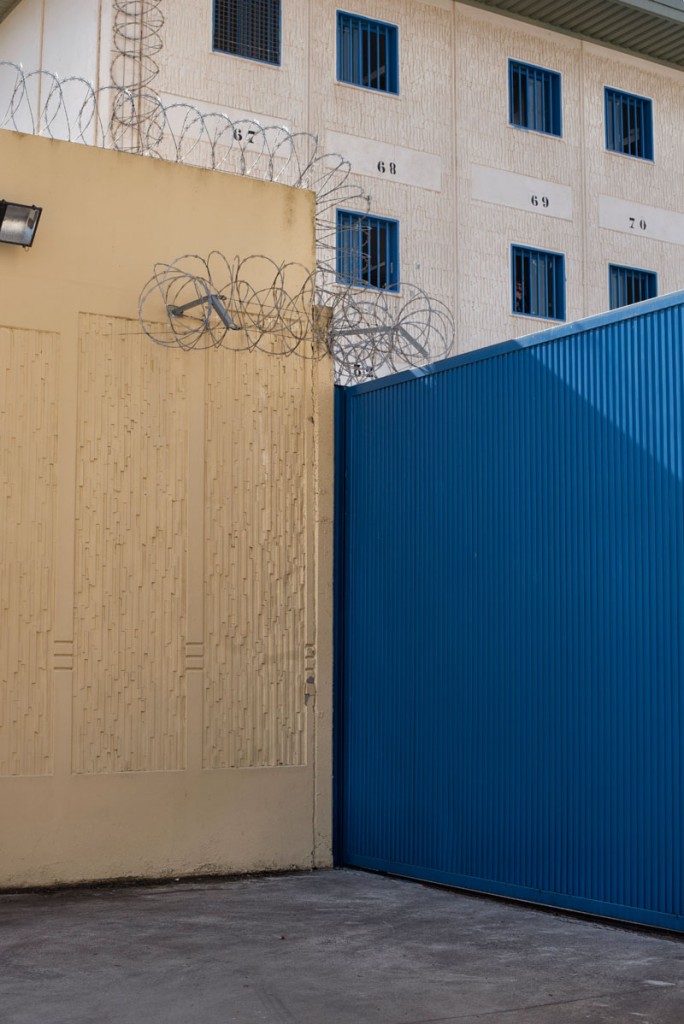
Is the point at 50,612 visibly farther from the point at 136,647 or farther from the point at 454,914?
the point at 454,914

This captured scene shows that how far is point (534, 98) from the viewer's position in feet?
71.8

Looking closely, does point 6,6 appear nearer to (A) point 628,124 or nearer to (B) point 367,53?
(B) point 367,53

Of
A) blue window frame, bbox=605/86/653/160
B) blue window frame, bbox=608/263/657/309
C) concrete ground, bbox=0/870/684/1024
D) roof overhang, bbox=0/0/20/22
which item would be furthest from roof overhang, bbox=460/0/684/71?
concrete ground, bbox=0/870/684/1024

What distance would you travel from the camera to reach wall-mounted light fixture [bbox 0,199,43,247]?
8.99 m

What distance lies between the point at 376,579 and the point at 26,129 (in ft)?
40.3

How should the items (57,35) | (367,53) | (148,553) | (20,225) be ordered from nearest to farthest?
(20,225) → (148,553) → (57,35) → (367,53)

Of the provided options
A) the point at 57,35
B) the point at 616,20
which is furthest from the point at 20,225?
the point at 616,20

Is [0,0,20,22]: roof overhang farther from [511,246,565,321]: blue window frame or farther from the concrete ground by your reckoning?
the concrete ground

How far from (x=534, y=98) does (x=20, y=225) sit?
1482 cm

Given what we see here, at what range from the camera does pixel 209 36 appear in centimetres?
1845

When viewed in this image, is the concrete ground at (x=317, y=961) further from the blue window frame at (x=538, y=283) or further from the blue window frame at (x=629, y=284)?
the blue window frame at (x=629, y=284)

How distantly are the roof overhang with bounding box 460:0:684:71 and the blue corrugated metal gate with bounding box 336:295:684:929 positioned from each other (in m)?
13.7

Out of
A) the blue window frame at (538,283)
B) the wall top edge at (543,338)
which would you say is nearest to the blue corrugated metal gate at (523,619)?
the wall top edge at (543,338)

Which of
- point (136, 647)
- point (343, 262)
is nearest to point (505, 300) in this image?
point (343, 262)
